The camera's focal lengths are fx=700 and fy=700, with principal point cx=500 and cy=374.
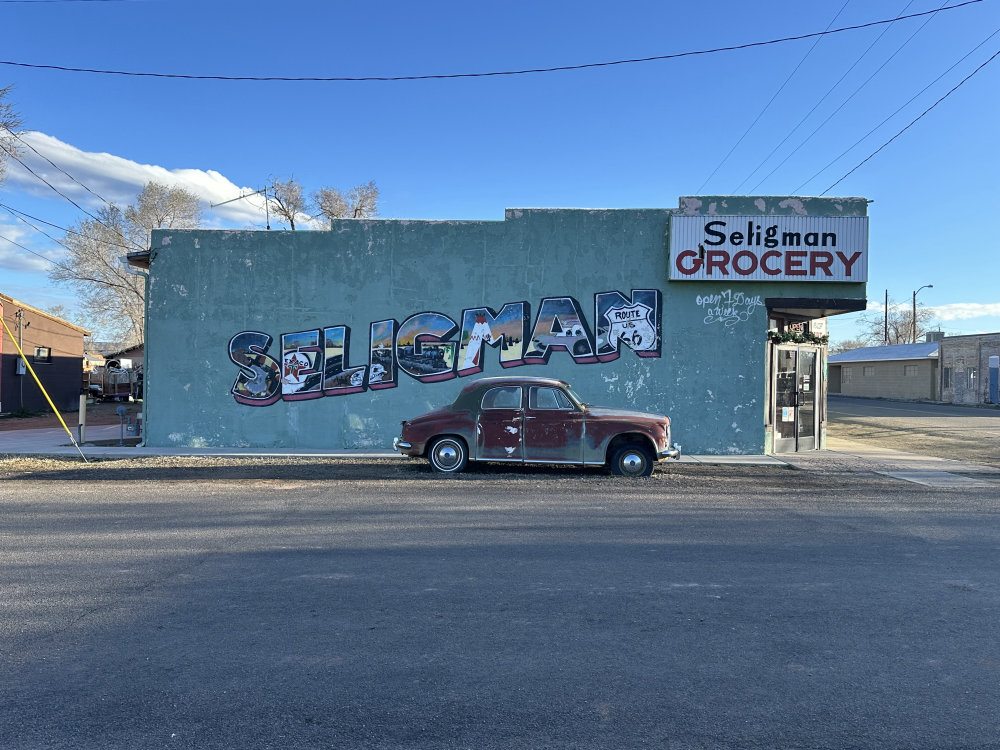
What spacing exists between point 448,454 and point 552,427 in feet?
6.17

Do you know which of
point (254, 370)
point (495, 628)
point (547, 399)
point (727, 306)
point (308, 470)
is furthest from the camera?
point (254, 370)

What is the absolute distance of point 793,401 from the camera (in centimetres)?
1636

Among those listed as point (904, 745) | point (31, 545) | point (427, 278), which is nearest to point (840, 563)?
point (904, 745)

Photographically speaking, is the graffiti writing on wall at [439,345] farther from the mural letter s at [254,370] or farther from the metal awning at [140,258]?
the metal awning at [140,258]

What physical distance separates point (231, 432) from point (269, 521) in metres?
8.74

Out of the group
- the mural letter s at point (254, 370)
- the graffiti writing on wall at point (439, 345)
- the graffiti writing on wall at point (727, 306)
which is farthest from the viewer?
the mural letter s at point (254, 370)

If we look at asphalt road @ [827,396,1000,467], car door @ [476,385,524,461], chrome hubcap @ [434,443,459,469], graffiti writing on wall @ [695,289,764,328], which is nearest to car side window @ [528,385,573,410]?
car door @ [476,385,524,461]

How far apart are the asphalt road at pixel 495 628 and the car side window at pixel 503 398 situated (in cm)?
320

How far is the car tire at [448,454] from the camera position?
1217 centimetres

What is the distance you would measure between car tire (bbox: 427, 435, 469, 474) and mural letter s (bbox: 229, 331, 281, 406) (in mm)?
5653

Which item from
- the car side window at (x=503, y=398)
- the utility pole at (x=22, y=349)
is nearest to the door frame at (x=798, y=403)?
the car side window at (x=503, y=398)

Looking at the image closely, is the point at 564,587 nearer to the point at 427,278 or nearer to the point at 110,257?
the point at 427,278

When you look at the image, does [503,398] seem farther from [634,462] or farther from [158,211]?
[158,211]

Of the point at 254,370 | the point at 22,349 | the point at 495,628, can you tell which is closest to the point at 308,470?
the point at 254,370
